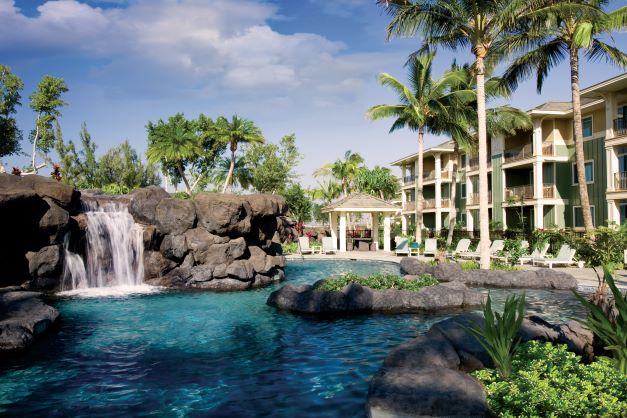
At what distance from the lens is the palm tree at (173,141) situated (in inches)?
1609

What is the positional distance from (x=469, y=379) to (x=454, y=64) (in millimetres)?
26382

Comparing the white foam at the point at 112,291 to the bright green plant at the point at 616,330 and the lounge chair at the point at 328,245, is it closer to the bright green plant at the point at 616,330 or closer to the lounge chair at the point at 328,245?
the bright green plant at the point at 616,330

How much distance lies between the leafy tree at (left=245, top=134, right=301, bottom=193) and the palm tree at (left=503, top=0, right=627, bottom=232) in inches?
975

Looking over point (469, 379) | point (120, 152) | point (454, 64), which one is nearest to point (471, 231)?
point (454, 64)

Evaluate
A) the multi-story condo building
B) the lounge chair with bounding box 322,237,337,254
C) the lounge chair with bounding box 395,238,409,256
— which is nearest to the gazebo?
the lounge chair with bounding box 322,237,337,254

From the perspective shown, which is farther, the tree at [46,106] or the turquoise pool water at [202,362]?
the tree at [46,106]

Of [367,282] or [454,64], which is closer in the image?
[367,282]

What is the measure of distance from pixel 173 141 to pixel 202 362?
36441 millimetres

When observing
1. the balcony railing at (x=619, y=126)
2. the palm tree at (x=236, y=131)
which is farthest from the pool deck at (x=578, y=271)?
the palm tree at (x=236, y=131)

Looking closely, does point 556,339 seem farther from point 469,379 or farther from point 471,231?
point 471,231

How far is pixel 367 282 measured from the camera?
1245 cm

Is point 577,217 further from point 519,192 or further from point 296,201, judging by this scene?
point 296,201

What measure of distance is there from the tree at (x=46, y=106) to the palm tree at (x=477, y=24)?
129 ft

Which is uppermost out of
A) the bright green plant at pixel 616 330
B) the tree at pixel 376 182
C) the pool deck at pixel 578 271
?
the tree at pixel 376 182
